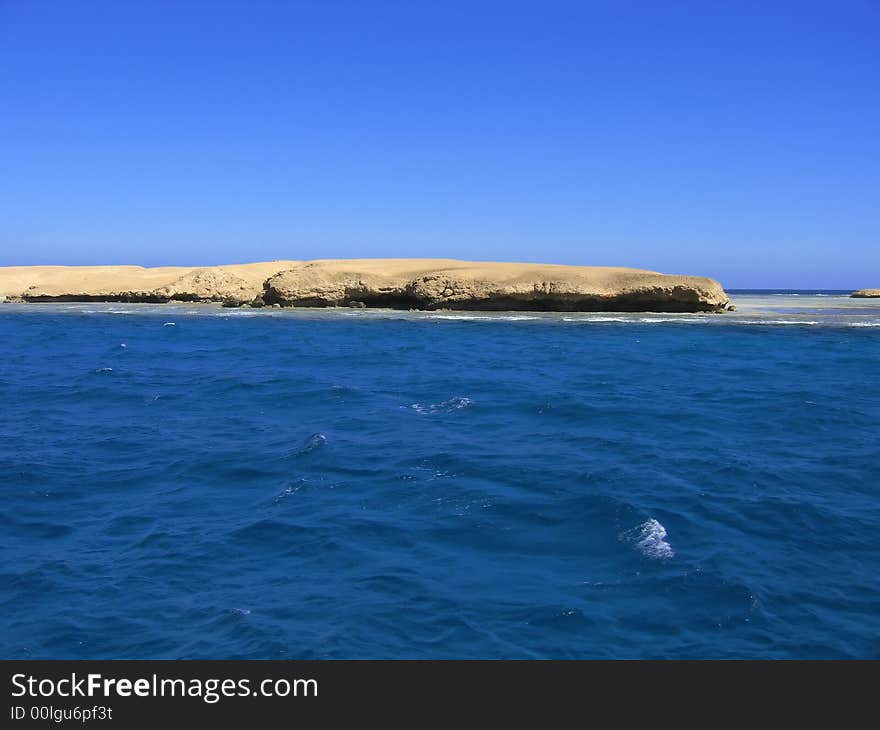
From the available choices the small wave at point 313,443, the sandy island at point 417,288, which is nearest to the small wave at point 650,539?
the small wave at point 313,443

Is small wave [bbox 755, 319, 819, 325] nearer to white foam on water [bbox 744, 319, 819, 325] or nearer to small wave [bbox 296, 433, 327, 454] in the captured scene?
white foam on water [bbox 744, 319, 819, 325]

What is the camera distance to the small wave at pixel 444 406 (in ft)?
46.0

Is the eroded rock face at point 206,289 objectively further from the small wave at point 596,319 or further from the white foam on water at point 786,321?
the white foam on water at point 786,321

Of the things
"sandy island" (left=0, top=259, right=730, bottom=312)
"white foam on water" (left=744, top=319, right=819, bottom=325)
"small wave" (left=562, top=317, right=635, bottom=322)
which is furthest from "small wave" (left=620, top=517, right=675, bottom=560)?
"sandy island" (left=0, top=259, right=730, bottom=312)

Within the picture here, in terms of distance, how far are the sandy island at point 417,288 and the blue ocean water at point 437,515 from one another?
21.0m

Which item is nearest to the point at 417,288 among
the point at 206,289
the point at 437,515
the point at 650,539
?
the point at 206,289

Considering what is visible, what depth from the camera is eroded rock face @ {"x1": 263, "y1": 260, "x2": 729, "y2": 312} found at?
38906mm

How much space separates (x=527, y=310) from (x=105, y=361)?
24247 millimetres

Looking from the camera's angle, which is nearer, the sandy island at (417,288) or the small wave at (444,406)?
the small wave at (444,406)

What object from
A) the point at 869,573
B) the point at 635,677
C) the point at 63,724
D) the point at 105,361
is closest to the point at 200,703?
the point at 63,724

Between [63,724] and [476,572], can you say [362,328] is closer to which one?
[476,572]

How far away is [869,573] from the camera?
6754mm

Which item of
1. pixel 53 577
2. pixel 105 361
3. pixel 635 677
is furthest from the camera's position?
pixel 105 361

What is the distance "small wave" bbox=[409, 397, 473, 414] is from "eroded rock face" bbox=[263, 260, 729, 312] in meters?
24.9
